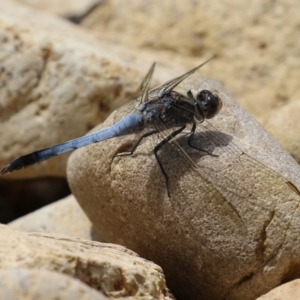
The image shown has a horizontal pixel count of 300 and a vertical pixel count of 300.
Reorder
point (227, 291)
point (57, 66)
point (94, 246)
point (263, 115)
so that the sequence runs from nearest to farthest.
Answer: point (94, 246) < point (227, 291) < point (57, 66) < point (263, 115)

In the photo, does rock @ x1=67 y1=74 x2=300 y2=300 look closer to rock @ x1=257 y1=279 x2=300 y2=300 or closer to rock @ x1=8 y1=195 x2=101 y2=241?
rock @ x1=257 y1=279 x2=300 y2=300

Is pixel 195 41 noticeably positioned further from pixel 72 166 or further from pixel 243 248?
pixel 243 248

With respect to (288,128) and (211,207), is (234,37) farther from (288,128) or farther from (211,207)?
(211,207)

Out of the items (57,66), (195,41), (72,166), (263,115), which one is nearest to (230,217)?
(72,166)

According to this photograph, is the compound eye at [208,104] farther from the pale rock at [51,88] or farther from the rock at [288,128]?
the pale rock at [51,88]

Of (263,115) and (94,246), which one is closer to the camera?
(94,246)

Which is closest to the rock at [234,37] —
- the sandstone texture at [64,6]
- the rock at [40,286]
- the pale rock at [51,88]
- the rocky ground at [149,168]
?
the rocky ground at [149,168]
